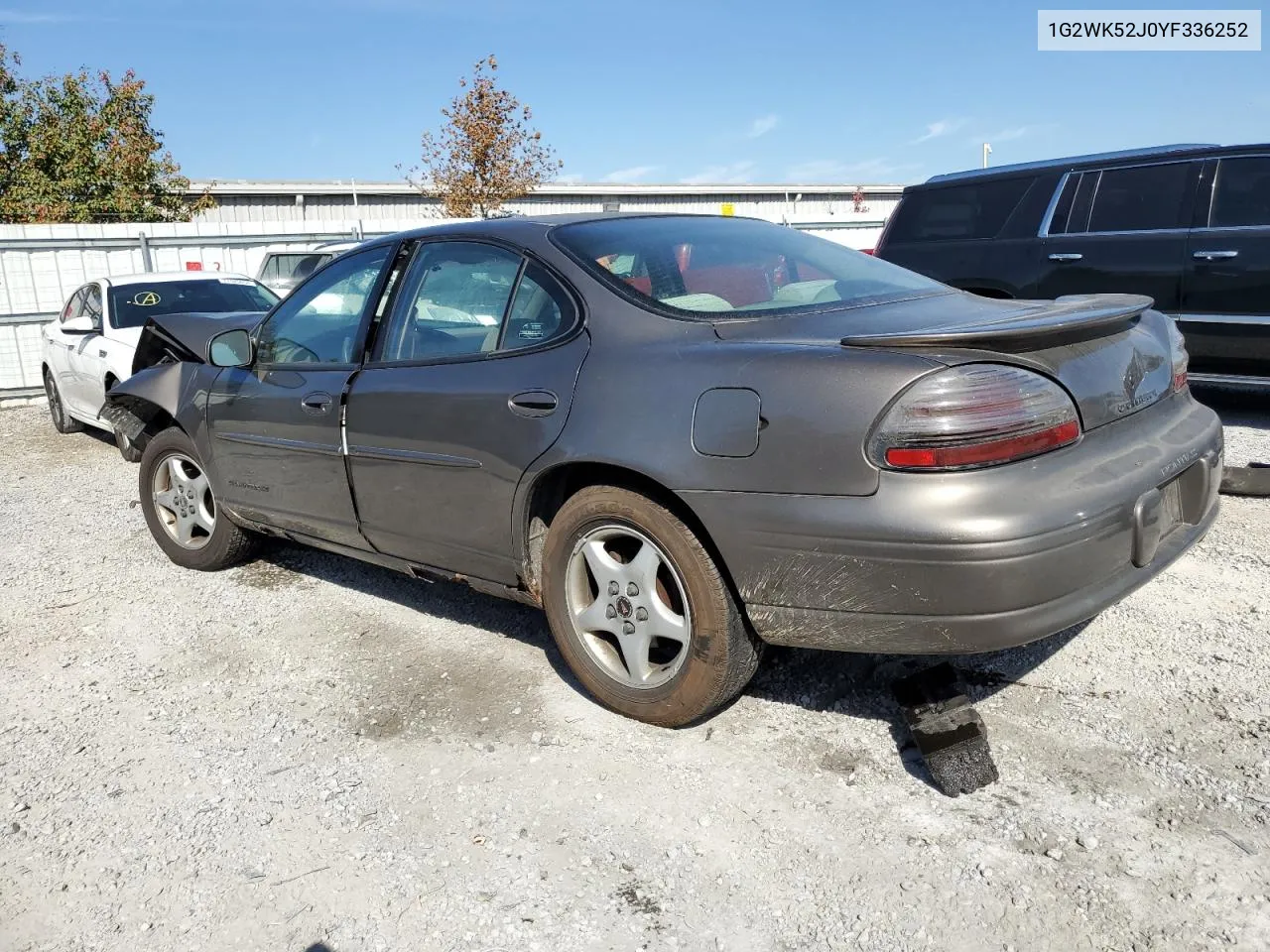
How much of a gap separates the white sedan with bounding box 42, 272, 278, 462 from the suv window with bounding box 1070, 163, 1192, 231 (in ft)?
22.1

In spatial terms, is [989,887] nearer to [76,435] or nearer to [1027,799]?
[1027,799]

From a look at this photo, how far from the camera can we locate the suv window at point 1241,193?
251 inches

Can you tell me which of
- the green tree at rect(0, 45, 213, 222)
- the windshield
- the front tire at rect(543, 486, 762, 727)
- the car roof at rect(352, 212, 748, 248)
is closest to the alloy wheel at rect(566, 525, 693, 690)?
the front tire at rect(543, 486, 762, 727)

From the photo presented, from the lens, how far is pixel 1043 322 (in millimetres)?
2672

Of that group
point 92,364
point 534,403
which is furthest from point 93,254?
point 534,403

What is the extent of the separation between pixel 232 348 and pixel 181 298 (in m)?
5.14

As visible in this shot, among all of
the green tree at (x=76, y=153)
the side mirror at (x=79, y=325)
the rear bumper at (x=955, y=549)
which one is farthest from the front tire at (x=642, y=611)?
the green tree at (x=76, y=153)

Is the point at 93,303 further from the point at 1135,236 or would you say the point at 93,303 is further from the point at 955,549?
the point at 955,549

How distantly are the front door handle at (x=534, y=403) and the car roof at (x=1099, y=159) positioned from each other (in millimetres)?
5556

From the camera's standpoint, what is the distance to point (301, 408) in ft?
13.2

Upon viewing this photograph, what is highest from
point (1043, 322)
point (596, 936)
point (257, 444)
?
point (1043, 322)

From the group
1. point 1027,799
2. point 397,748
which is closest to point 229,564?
point 397,748

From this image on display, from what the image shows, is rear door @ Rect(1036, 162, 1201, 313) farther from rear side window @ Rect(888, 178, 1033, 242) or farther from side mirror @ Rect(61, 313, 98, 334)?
side mirror @ Rect(61, 313, 98, 334)

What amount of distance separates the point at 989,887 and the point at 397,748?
175 cm
